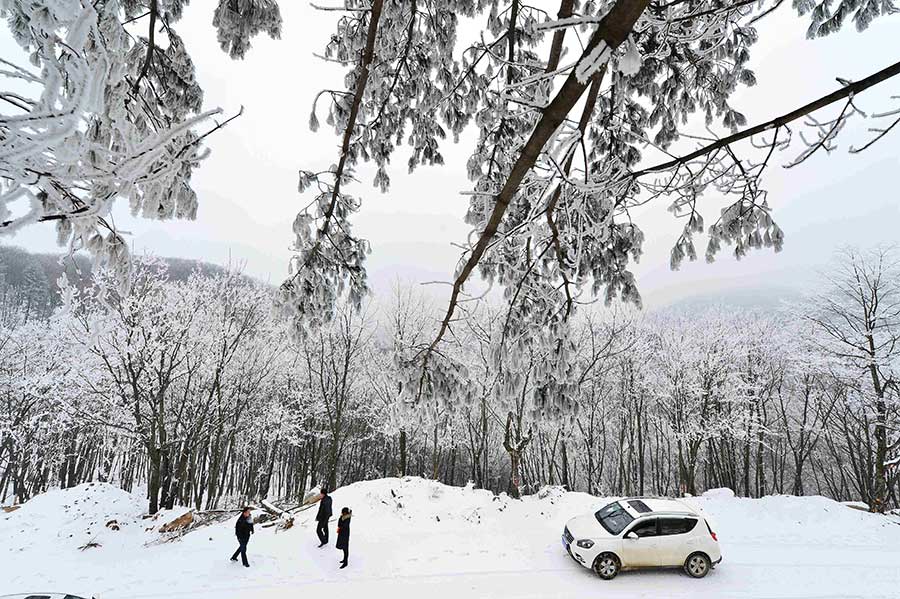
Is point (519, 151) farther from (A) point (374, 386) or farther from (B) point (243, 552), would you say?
(A) point (374, 386)

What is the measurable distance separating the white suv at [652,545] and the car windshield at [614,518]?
0.02 meters

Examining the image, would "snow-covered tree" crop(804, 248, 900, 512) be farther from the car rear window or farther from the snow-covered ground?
the car rear window

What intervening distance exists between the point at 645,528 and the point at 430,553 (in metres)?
4.81

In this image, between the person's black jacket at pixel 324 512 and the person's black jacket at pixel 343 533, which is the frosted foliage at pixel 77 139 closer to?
the person's black jacket at pixel 343 533

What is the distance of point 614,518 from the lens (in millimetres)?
9953

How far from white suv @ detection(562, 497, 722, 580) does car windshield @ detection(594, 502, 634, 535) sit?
0.02 meters

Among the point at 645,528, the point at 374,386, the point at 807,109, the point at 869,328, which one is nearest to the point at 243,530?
the point at 645,528

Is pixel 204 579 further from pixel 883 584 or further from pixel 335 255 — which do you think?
pixel 883 584

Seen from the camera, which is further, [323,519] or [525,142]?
[323,519]

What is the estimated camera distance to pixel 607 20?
51.6 inches

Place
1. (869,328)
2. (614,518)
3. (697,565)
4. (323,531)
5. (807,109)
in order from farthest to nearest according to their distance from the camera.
→ 1. (869,328)
2. (323,531)
3. (614,518)
4. (697,565)
5. (807,109)

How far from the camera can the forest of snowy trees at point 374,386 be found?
15.8 metres

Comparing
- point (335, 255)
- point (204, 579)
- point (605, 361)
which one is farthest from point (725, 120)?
point (605, 361)

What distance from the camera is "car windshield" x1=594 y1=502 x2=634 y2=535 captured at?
9508 millimetres
